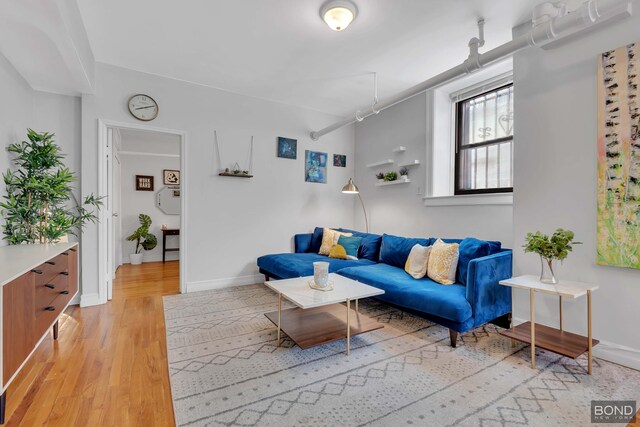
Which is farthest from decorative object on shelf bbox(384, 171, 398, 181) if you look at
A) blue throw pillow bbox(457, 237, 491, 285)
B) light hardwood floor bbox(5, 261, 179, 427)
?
light hardwood floor bbox(5, 261, 179, 427)

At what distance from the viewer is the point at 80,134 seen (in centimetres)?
332

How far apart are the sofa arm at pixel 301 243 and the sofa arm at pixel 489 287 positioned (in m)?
2.59

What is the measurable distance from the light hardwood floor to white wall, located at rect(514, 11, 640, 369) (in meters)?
2.82

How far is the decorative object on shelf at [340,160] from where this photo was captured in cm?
504

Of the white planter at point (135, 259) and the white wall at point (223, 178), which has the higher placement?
the white wall at point (223, 178)

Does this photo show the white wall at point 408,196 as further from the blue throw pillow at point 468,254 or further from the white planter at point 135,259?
the white planter at point 135,259

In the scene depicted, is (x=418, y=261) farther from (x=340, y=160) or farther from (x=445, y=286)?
(x=340, y=160)

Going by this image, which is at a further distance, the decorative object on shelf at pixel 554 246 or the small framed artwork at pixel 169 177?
the small framed artwork at pixel 169 177

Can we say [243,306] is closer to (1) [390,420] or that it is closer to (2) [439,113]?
(1) [390,420]

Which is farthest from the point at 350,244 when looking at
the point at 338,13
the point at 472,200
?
the point at 338,13

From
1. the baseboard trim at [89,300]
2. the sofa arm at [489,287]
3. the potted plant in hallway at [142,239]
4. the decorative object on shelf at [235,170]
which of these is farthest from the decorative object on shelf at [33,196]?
the sofa arm at [489,287]

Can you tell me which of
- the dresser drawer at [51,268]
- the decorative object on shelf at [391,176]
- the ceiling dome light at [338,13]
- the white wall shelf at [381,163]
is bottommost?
the dresser drawer at [51,268]

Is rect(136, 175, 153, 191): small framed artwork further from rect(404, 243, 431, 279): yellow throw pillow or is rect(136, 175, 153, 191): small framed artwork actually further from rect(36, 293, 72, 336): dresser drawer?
rect(404, 243, 431, 279): yellow throw pillow

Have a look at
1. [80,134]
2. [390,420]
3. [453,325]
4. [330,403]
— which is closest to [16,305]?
[330,403]
